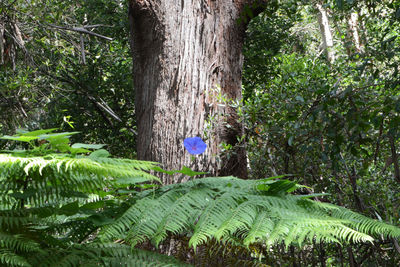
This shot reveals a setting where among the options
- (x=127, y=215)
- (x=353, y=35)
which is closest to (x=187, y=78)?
(x=127, y=215)

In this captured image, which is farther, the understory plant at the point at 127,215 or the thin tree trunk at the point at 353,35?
the thin tree trunk at the point at 353,35

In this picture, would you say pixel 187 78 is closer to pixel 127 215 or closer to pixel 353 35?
pixel 127 215

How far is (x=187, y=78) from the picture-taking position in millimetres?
3090

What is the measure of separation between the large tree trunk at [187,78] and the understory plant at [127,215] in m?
1.45

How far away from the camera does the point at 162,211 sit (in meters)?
1.35

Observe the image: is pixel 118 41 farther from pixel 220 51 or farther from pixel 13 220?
pixel 13 220

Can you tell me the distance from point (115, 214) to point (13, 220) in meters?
0.32

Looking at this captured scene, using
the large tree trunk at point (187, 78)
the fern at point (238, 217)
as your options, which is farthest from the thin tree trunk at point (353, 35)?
the fern at point (238, 217)

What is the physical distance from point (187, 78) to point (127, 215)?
6.11ft

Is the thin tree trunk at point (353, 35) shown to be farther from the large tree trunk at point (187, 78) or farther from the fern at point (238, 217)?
the fern at point (238, 217)

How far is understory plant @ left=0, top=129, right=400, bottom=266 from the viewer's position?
1210mm

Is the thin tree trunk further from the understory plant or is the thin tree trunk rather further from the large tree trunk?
the understory plant

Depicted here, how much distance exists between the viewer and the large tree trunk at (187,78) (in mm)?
2982

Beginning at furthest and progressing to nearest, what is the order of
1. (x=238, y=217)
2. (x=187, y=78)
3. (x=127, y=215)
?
1. (x=187, y=78)
2. (x=127, y=215)
3. (x=238, y=217)
